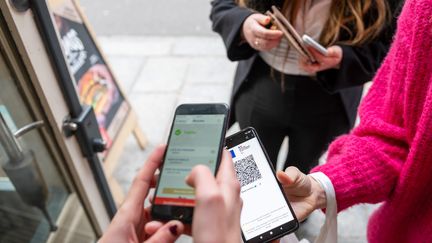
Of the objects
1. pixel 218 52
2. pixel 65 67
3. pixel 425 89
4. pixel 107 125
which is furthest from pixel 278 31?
pixel 218 52

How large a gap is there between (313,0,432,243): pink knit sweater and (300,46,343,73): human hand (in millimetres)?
197

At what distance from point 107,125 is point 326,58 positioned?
3.35 ft

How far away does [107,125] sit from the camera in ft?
5.45

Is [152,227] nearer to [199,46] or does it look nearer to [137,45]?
[199,46]

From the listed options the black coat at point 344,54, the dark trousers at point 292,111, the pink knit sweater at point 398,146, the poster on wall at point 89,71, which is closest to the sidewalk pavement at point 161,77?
the poster on wall at point 89,71

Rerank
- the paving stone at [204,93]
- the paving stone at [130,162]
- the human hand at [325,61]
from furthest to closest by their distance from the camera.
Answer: the paving stone at [204,93] < the paving stone at [130,162] < the human hand at [325,61]

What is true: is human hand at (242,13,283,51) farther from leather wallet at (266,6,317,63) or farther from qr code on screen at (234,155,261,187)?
qr code on screen at (234,155,261,187)

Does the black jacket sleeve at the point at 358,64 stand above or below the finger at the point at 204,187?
below

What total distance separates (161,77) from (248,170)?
6.87 feet

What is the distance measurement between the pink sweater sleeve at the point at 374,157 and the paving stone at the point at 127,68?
2087mm

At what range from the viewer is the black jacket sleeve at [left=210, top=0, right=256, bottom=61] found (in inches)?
42.1

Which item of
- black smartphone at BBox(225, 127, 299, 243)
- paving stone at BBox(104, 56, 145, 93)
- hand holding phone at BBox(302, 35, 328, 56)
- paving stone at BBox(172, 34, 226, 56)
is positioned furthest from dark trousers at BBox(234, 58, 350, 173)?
paving stone at BBox(172, 34, 226, 56)

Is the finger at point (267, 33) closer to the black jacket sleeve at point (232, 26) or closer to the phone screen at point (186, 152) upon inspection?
the black jacket sleeve at point (232, 26)

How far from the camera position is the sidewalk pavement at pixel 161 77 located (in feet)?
7.43
